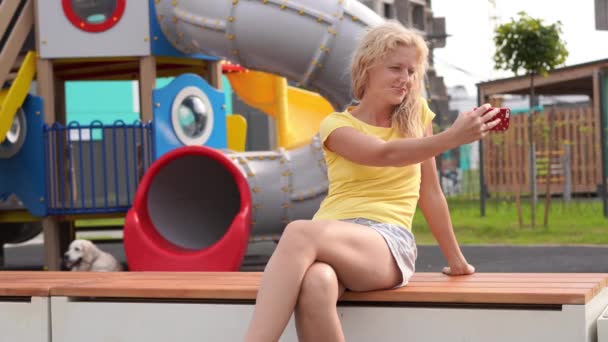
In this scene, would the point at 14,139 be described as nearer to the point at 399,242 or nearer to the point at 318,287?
the point at 399,242

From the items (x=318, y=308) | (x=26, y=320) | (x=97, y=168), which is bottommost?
(x=26, y=320)

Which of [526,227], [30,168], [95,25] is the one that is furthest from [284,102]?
[526,227]

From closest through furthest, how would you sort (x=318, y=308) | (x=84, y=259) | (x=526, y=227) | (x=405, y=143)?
(x=318, y=308) → (x=405, y=143) → (x=84, y=259) → (x=526, y=227)

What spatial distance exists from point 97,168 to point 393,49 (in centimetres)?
578

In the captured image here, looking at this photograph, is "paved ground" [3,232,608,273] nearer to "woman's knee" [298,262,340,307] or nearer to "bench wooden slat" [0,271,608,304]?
"bench wooden slat" [0,271,608,304]

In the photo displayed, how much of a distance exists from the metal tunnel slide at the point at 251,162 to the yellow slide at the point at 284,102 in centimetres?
254

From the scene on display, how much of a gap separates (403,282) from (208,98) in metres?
5.96

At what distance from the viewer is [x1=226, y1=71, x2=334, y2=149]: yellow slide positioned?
1112cm

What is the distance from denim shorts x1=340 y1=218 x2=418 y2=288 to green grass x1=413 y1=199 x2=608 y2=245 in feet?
22.9

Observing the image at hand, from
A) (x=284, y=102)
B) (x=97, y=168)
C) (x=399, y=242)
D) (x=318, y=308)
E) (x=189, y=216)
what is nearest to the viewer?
(x=318, y=308)

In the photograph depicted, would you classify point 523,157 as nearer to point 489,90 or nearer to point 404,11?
point 489,90

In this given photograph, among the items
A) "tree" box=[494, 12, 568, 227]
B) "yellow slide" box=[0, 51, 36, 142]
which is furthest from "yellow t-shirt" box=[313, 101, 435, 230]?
"tree" box=[494, 12, 568, 227]

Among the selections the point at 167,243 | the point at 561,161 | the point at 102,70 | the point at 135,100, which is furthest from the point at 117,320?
the point at 135,100

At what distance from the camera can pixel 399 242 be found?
11.5 feet
